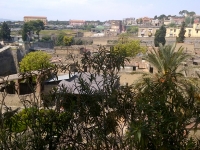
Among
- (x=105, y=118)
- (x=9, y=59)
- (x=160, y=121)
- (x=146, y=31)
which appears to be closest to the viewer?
(x=160, y=121)

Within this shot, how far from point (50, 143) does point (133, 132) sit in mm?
1485

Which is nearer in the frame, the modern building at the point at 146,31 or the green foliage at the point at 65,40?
the green foliage at the point at 65,40

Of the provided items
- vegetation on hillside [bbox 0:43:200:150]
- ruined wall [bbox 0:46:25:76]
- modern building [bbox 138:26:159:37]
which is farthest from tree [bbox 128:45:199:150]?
modern building [bbox 138:26:159:37]

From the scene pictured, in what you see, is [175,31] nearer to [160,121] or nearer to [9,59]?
[9,59]

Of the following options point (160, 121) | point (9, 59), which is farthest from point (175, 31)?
point (160, 121)

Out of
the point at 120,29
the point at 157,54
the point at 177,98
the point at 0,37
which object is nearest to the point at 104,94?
the point at 177,98

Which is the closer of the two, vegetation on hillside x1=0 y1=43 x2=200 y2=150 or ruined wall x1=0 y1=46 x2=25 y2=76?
vegetation on hillside x1=0 y1=43 x2=200 y2=150

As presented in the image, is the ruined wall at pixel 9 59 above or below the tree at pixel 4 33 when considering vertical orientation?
below

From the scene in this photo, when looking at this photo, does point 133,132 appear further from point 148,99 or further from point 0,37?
point 0,37

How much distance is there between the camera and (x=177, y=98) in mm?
4844

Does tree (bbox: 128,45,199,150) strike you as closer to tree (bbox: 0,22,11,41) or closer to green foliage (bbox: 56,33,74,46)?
green foliage (bbox: 56,33,74,46)

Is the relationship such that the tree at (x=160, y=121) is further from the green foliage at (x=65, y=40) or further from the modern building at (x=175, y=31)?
the modern building at (x=175, y=31)

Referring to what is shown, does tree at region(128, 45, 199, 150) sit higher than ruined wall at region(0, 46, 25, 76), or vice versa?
tree at region(128, 45, 199, 150)

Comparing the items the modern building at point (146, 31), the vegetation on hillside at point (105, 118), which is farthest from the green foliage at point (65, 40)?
the vegetation on hillside at point (105, 118)
